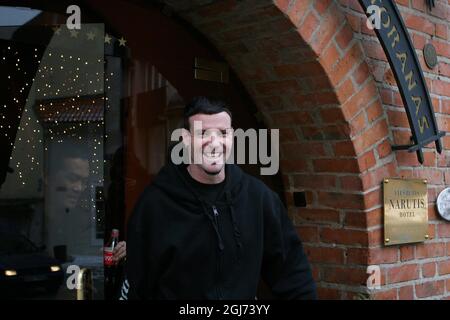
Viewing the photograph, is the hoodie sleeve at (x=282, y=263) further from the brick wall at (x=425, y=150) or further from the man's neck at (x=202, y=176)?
the brick wall at (x=425, y=150)

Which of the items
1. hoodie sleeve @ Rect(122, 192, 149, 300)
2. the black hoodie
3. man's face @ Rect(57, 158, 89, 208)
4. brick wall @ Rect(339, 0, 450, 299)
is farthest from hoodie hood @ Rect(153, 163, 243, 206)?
brick wall @ Rect(339, 0, 450, 299)

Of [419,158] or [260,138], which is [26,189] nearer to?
[260,138]

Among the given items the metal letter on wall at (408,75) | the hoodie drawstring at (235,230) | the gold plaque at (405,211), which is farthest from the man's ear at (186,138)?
the gold plaque at (405,211)

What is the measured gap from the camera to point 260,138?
315cm

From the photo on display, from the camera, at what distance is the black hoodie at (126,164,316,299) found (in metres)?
2.04

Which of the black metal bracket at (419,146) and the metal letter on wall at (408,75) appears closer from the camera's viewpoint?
the metal letter on wall at (408,75)

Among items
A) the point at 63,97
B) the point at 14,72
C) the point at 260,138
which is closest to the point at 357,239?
the point at 260,138

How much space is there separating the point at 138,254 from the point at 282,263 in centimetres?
51

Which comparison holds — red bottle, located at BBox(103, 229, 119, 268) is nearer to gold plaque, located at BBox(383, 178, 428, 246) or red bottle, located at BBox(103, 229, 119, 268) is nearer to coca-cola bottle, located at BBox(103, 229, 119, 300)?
coca-cola bottle, located at BBox(103, 229, 119, 300)

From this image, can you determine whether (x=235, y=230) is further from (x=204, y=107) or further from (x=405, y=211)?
(x=405, y=211)

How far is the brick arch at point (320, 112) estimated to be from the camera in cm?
268

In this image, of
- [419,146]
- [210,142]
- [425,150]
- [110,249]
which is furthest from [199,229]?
[425,150]

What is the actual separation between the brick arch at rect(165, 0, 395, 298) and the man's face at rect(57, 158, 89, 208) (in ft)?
2.65

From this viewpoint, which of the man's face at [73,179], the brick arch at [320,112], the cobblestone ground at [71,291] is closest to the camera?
the cobblestone ground at [71,291]
